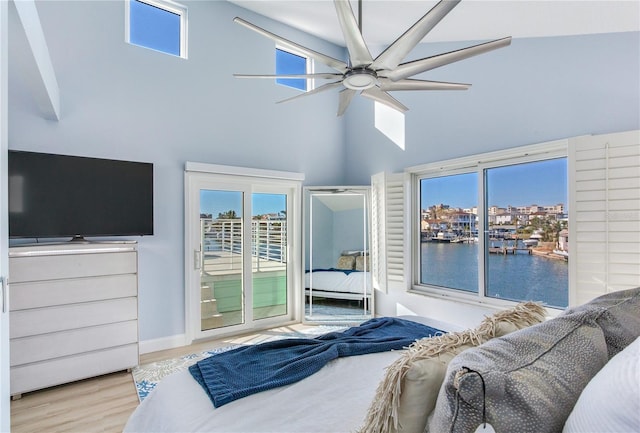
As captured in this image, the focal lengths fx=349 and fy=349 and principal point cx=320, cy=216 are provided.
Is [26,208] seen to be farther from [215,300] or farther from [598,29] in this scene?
[598,29]

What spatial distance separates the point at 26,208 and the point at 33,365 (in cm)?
126

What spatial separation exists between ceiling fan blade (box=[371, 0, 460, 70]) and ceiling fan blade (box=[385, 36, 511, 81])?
9 cm

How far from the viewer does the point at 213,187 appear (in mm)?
4137

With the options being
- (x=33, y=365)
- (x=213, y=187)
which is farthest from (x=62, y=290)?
(x=213, y=187)

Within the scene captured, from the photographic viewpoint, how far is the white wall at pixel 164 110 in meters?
3.27

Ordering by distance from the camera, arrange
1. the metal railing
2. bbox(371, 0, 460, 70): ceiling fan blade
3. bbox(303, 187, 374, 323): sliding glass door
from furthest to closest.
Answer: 1. bbox(303, 187, 374, 323): sliding glass door
2. the metal railing
3. bbox(371, 0, 460, 70): ceiling fan blade

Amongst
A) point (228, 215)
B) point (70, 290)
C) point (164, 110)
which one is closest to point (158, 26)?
point (164, 110)

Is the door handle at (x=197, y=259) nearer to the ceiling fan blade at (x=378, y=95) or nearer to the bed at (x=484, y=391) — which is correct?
the bed at (x=484, y=391)

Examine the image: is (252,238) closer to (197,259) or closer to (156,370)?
(197,259)

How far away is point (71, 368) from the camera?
294 cm

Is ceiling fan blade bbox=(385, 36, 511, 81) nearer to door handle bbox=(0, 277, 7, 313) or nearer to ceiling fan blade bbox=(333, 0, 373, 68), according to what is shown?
ceiling fan blade bbox=(333, 0, 373, 68)

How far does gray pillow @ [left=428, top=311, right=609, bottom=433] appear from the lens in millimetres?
732

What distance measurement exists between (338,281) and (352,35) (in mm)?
3652

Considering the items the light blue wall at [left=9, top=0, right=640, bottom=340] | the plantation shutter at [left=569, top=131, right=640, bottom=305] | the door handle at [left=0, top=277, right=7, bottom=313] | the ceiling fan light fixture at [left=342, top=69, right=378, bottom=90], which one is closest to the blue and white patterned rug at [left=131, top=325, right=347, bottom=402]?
the light blue wall at [left=9, top=0, right=640, bottom=340]
